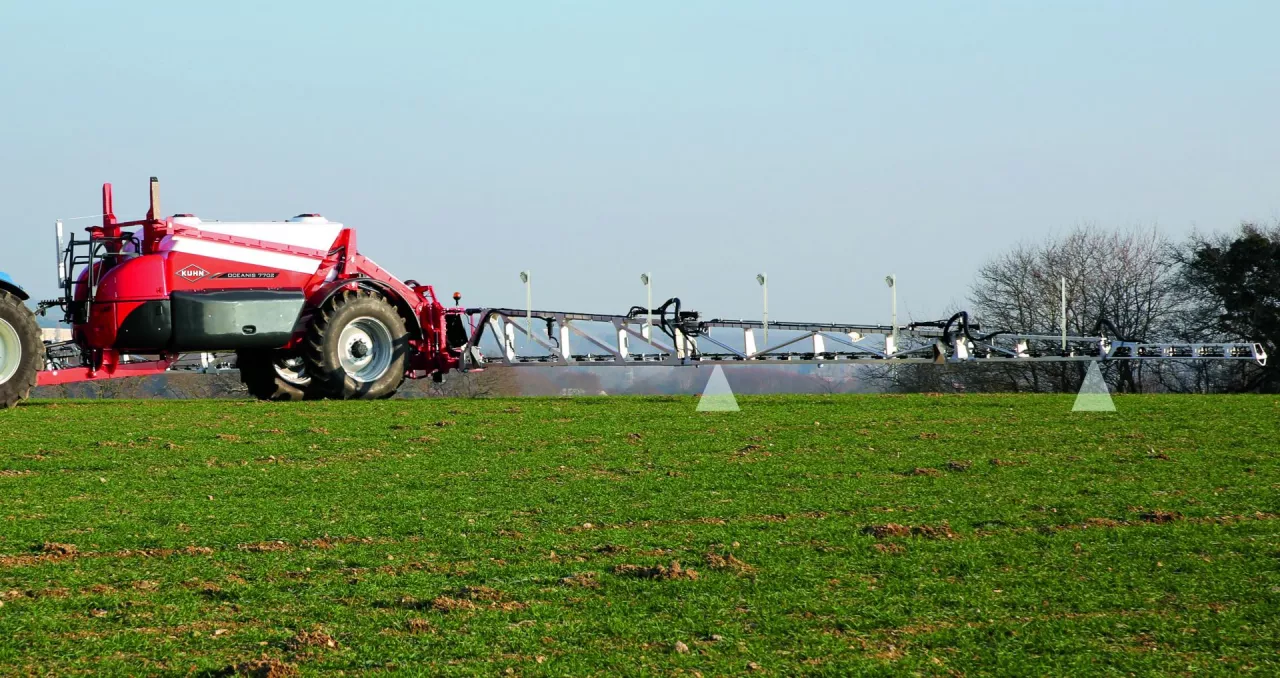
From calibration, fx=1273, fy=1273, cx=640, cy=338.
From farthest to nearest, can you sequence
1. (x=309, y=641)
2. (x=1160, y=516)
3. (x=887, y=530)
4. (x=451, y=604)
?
(x=1160, y=516) → (x=887, y=530) → (x=451, y=604) → (x=309, y=641)

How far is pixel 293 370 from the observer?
711 inches

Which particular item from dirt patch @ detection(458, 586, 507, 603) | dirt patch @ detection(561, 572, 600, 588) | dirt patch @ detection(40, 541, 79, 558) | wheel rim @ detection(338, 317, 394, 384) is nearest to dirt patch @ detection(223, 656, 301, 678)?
dirt patch @ detection(458, 586, 507, 603)

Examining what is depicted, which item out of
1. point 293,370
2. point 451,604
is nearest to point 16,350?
point 293,370

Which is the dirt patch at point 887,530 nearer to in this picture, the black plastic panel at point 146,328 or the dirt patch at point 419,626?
the dirt patch at point 419,626

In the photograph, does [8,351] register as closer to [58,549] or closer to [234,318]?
[234,318]

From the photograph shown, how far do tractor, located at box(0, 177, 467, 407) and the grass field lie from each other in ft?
12.5

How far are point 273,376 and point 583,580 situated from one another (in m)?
13.0

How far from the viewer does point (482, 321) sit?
62.7 ft


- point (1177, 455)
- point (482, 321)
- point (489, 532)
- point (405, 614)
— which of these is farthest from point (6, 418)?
point (1177, 455)

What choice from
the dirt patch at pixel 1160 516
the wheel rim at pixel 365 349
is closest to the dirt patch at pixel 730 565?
the dirt patch at pixel 1160 516

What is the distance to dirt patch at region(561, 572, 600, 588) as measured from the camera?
5461 mm

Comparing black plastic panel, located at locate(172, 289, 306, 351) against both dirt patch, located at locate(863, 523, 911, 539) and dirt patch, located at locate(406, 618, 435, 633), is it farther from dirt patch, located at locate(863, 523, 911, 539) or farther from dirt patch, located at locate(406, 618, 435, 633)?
dirt patch, located at locate(406, 618, 435, 633)

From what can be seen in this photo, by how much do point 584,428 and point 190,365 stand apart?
1075 centimetres
